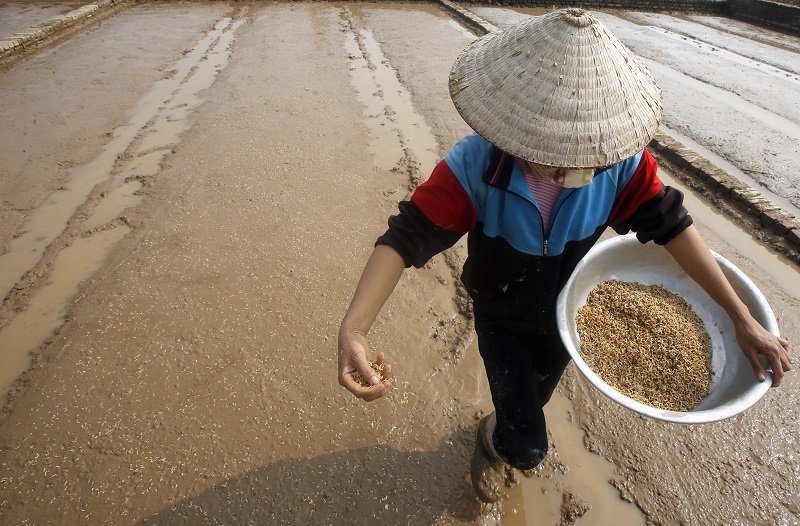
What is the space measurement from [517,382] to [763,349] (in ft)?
2.29

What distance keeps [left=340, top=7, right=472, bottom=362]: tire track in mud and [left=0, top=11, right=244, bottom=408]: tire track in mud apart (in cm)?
193

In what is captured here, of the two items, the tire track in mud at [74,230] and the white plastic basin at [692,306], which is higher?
the white plastic basin at [692,306]

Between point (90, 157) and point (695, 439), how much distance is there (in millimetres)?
4960

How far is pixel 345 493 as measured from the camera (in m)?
2.01

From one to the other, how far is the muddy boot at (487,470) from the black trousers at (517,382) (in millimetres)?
191

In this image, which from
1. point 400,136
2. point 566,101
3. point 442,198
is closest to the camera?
point 566,101

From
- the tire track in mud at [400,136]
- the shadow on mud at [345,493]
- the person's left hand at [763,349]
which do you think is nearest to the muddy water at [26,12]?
the tire track in mud at [400,136]

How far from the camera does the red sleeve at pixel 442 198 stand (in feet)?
4.44

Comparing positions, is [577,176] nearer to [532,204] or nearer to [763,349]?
[532,204]

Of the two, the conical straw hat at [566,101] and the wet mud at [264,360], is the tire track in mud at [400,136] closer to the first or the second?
the wet mud at [264,360]

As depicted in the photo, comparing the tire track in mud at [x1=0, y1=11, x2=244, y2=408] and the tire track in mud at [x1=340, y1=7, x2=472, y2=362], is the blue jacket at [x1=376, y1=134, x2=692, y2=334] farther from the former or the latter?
the tire track in mud at [x1=0, y1=11, x2=244, y2=408]

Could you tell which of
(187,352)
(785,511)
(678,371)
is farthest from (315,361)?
(785,511)

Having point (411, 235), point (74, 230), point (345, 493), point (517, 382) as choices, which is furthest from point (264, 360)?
point (74, 230)

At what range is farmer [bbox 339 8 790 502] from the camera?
116 centimetres
